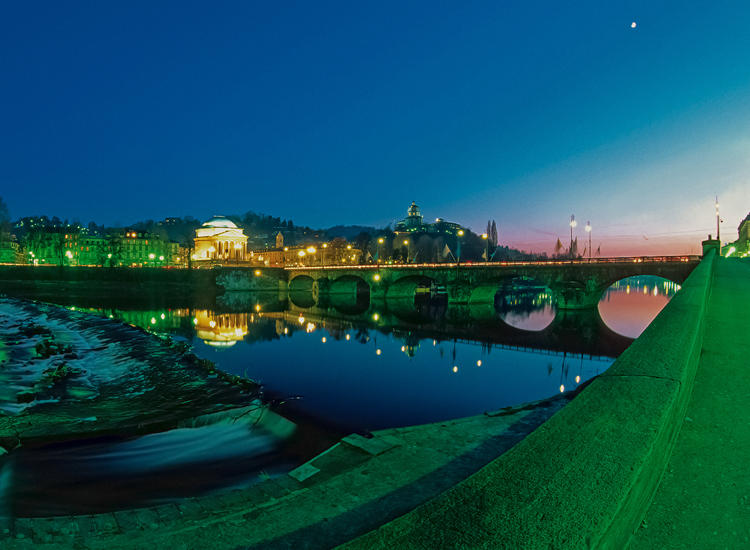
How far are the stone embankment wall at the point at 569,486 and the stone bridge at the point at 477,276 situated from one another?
196ft

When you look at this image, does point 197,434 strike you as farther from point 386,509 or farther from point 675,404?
point 675,404

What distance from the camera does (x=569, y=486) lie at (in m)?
2.38

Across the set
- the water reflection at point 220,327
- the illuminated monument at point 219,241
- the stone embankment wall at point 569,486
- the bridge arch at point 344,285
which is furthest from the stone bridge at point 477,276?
the stone embankment wall at point 569,486

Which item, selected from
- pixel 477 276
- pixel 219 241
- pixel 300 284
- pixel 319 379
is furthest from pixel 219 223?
pixel 319 379

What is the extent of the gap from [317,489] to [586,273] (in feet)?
198

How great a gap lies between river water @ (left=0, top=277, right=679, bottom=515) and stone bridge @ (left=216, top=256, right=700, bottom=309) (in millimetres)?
4493

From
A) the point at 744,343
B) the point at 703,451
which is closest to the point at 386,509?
the point at 703,451

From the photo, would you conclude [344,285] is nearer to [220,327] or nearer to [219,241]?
[220,327]

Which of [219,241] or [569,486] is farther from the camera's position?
[219,241]

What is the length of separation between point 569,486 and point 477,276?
68.3 meters

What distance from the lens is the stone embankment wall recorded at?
6.73ft

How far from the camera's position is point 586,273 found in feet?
194

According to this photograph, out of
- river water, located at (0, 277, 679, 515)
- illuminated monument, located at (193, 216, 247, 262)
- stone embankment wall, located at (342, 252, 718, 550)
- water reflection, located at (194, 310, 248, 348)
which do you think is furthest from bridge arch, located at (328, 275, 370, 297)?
stone embankment wall, located at (342, 252, 718, 550)

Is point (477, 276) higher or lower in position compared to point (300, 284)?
higher
